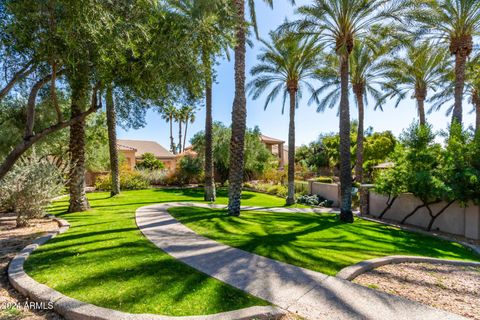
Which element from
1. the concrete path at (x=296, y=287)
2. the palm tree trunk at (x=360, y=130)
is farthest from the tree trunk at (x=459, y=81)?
the concrete path at (x=296, y=287)

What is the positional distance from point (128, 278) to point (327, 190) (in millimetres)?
17817

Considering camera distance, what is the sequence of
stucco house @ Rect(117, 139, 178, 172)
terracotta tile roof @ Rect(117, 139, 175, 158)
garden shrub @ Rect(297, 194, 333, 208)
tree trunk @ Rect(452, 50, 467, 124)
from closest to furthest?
1. tree trunk @ Rect(452, 50, 467, 124)
2. garden shrub @ Rect(297, 194, 333, 208)
3. stucco house @ Rect(117, 139, 178, 172)
4. terracotta tile roof @ Rect(117, 139, 175, 158)

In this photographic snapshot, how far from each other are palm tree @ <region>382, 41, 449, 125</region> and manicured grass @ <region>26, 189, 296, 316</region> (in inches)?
750

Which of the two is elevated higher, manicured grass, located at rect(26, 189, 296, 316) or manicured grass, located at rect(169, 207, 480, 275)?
manicured grass, located at rect(26, 189, 296, 316)

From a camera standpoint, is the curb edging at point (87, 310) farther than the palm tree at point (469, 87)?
No

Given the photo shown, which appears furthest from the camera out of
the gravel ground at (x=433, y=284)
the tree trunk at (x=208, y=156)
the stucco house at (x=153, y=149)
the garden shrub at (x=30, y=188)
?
the stucco house at (x=153, y=149)

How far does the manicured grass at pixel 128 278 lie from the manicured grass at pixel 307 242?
77.7 inches

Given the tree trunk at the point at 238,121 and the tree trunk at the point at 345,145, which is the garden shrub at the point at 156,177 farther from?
the tree trunk at the point at 345,145

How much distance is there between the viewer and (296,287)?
465cm

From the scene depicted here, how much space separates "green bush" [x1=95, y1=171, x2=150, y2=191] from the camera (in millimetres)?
24125

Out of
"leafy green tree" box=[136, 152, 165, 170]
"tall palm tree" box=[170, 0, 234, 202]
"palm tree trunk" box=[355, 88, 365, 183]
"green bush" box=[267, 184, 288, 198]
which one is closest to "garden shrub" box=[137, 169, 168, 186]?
"leafy green tree" box=[136, 152, 165, 170]

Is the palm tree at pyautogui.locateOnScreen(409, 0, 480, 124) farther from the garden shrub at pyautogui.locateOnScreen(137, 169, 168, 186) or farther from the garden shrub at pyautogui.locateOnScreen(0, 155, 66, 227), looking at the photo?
the garden shrub at pyautogui.locateOnScreen(137, 169, 168, 186)

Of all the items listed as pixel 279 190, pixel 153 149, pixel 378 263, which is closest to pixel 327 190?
pixel 279 190

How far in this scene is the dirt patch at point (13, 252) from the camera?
3.83m
